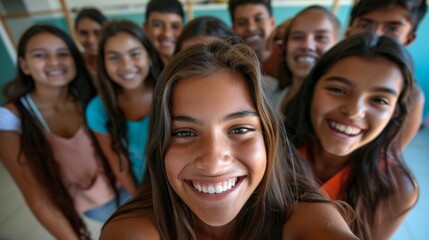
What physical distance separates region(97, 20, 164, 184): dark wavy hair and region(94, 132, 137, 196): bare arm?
0.03 m

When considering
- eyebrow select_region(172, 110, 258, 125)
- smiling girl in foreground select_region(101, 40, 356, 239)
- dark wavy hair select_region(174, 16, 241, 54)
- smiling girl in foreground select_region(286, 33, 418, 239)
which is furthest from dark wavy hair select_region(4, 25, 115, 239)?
smiling girl in foreground select_region(286, 33, 418, 239)

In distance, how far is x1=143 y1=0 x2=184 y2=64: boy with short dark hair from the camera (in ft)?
5.82

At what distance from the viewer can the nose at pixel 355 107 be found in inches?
34.2

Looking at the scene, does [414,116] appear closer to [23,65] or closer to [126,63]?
[126,63]

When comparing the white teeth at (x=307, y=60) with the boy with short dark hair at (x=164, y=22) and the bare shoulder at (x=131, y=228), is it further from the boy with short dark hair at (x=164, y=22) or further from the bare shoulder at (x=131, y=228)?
the bare shoulder at (x=131, y=228)

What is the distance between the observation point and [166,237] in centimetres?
74

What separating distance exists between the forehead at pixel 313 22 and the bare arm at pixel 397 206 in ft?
2.49

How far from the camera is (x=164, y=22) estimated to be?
1.79m

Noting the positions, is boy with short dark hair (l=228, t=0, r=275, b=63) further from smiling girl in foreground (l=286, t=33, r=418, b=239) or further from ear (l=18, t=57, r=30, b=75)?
ear (l=18, t=57, r=30, b=75)

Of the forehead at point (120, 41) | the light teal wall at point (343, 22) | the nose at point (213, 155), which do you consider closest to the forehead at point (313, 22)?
the forehead at point (120, 41)

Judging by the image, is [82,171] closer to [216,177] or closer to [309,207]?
[216,177]

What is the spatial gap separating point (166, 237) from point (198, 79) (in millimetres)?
447

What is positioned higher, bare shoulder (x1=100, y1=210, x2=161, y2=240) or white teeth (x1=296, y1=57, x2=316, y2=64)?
white teeth (x1=296, y1=57, x2=316, y2=64)

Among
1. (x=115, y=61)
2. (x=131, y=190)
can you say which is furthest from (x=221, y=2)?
(x=131, y=190)
